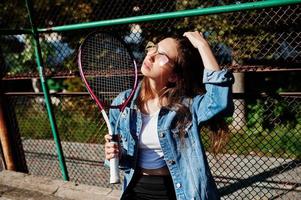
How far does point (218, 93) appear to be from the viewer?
A: 76.2 inches

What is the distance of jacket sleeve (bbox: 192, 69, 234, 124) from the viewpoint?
1.92 meters

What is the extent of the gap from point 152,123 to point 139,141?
0.42ft

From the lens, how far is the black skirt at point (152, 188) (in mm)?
2199

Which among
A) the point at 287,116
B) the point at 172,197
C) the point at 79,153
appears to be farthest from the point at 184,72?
the point at 79,153

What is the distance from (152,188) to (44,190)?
1.85m

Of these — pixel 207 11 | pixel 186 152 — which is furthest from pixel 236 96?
pixel 186 152

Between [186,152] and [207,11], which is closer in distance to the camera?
[186,152]

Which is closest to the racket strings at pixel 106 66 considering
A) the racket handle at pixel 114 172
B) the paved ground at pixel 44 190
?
the racket handle at pixel 114 172

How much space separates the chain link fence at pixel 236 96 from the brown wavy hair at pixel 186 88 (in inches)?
27.0

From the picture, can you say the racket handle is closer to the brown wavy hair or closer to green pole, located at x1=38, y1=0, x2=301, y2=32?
the brown wavy hair

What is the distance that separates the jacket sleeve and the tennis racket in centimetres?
55

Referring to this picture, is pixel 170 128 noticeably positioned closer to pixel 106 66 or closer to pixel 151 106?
pixel 151 106

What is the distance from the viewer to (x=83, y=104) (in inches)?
189

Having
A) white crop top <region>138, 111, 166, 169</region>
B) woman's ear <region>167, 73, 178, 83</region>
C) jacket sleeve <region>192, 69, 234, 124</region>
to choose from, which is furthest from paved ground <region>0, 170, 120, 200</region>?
jacket sleeve <region>192, 69, 234, 124</region>
